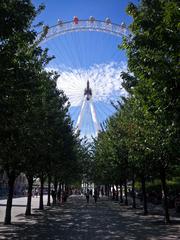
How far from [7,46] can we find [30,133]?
691 centimetres

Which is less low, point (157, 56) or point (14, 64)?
point (14, 64)

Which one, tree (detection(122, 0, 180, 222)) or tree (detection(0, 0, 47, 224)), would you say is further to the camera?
tree (detection(0, 0, 47, 224))

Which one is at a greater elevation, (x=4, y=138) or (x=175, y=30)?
(x=175, y=30)

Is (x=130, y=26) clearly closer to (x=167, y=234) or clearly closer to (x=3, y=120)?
(x=3, y=120)

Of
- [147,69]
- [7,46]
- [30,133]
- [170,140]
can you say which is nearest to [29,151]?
[30,133]

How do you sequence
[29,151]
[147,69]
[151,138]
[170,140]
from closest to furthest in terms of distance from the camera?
[147,69], [170,140], [151,138], [29,151]

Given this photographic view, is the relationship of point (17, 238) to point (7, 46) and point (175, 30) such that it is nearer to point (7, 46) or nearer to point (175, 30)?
point (7, 46)

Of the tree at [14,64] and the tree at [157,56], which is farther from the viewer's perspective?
the tree at [14,64]

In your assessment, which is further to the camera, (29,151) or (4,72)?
(29,151)

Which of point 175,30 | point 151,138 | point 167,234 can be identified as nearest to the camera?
point 175,30

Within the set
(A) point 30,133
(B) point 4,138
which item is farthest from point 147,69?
(A) point 30,133

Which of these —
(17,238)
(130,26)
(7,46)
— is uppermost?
(130,26)

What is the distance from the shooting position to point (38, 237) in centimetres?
1730

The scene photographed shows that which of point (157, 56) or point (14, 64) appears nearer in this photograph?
point (157, 56)
